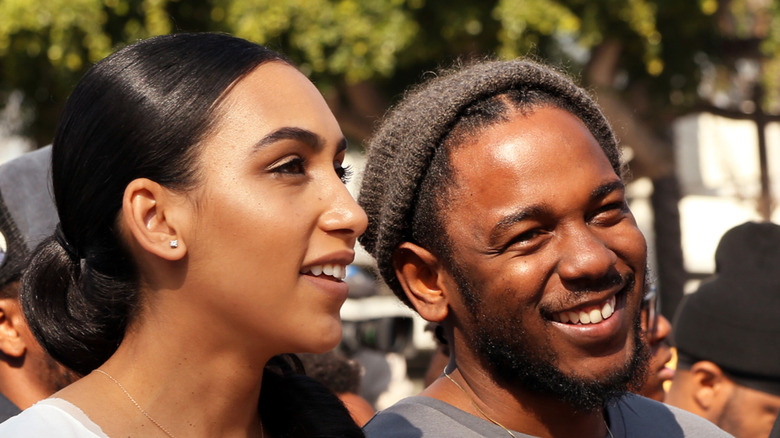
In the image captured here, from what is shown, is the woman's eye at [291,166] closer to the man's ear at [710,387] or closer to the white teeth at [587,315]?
the white teeth at [587,315]

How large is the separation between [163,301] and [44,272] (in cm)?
33

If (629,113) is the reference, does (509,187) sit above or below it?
above

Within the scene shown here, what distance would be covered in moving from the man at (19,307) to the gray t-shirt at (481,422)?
1.01m

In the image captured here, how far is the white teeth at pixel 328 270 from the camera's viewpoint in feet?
7.18

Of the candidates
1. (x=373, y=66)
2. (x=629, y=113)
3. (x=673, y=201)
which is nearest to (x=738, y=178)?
(x=673, y=201)

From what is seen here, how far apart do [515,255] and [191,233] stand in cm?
83

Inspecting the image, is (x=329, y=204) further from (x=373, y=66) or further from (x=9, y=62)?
(x=9, y=62)

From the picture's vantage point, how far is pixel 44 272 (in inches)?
93.4

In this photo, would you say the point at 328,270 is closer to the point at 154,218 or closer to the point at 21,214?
the point at 154,218

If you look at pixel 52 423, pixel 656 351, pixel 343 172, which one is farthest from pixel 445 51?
pixel 52 423

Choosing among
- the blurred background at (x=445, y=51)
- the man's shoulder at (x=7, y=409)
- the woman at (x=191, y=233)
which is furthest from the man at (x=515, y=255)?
the blurred background at (x=445, y=51)

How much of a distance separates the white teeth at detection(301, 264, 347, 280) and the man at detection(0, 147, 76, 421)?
46.9 inches

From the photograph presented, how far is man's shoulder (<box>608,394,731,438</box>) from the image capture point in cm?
285

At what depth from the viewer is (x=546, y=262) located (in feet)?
8.41
